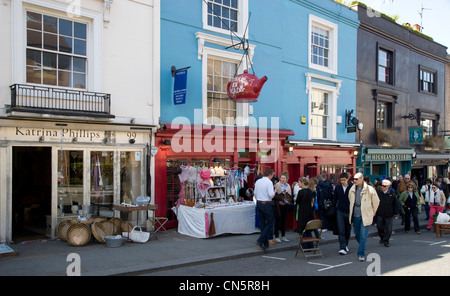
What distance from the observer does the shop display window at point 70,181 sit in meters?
10.1

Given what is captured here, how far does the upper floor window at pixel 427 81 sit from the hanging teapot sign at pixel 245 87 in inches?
588

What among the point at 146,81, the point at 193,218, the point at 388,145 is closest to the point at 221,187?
the point at 193,218

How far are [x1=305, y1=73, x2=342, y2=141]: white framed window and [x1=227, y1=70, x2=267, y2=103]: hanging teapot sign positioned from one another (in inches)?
191

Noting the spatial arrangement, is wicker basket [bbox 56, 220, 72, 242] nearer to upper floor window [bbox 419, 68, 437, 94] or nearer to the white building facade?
the white building facade

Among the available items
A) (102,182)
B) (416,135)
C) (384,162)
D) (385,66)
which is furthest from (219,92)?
(416,135)

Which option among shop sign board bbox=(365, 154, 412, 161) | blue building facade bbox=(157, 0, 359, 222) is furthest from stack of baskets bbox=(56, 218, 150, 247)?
shop sign board bbox=(365, 154, 412, 161)

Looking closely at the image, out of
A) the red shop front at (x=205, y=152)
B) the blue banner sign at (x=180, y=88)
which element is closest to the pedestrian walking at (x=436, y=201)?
the red shop front at (x=205, y=152)

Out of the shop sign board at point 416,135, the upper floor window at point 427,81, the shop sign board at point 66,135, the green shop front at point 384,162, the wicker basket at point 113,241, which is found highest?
the upper floor window at point 427,81

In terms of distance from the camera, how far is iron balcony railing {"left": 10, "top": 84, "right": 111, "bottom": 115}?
29.8 ft

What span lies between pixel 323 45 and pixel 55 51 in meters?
11.3

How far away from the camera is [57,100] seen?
9742mm

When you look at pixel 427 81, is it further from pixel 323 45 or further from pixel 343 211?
pixel 343 211

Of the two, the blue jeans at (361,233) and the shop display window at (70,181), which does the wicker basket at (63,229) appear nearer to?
the shop display window at (70,181)
